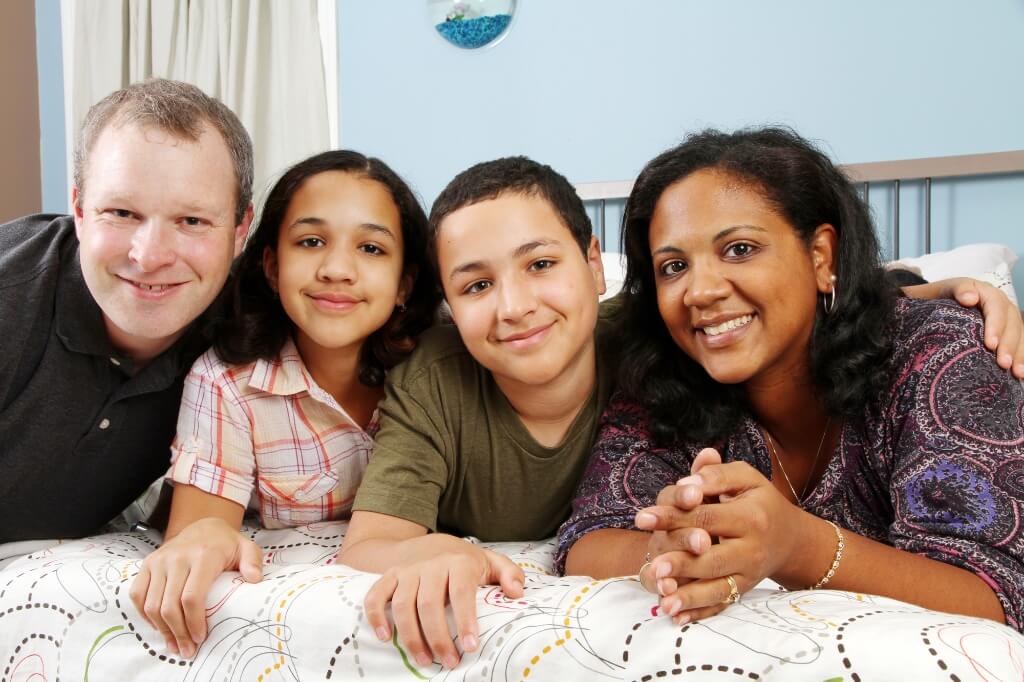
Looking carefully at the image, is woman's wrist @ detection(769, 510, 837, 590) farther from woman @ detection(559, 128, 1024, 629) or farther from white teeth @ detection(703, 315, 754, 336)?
white teeth @ detection(703, 315, 754, 336)

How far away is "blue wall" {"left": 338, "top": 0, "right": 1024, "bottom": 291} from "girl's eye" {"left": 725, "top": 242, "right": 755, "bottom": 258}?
1316 mm

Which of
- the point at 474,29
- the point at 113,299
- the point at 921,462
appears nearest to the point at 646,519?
the point at 921,462

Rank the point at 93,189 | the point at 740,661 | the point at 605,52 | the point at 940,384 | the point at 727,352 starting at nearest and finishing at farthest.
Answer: the point at 740,661 → the point at 940,384 → the point at 727,352 → the point at 93,189 → the point at 605,52

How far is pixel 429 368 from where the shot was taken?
1.36 metres

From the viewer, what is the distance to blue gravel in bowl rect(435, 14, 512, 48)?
112 inches

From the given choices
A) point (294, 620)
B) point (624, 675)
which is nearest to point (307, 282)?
point (294, 620)

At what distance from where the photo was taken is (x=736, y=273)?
1.12 metres

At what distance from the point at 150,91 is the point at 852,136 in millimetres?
1745

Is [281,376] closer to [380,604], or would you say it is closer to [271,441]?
[271,441]

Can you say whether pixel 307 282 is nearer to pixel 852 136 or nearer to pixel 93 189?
pixel 93 189

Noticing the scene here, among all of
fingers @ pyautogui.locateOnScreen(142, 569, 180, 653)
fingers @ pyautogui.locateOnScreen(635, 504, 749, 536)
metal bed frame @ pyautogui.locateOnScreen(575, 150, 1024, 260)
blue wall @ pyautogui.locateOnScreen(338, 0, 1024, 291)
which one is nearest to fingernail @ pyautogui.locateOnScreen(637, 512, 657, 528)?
fingers @ pyautogui.locateOnScreen(635, 504, 749, 536)

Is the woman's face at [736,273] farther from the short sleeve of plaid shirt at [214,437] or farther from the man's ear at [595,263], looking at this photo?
the short sleeve of plaid shirt at [214,437]

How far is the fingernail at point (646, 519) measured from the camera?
800 mm

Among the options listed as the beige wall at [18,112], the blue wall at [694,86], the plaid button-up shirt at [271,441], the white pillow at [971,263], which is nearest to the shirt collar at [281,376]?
the plaid button-up shirt at [271,441]
